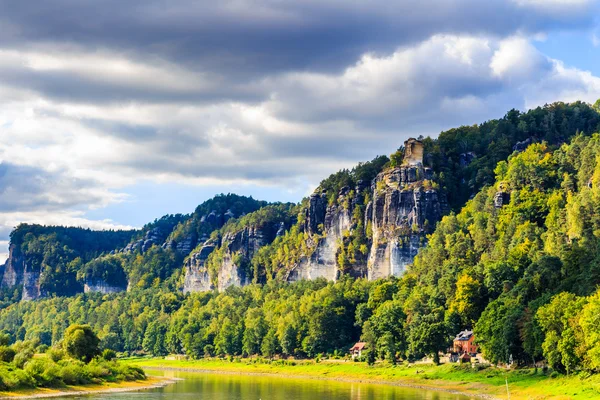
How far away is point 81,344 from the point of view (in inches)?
5886

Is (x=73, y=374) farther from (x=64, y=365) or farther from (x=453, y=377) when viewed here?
(x=453, y=377)

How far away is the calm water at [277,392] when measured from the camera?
12044 centimetres

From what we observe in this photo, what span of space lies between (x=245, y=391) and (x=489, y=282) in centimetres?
5497

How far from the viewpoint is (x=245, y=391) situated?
437 feet

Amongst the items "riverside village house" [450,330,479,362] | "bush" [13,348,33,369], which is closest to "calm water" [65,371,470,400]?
"riverside village house" [450,330,479,362]

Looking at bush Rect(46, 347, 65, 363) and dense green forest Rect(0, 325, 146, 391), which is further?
bush Rect(46, 347, 65, 363)

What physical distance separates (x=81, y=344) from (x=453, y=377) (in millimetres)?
62517

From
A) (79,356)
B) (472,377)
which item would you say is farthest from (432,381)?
(79,356)

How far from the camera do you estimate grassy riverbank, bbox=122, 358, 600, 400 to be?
108m

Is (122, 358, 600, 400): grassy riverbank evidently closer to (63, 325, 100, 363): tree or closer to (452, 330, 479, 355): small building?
(452, 330, 479, 355): small building

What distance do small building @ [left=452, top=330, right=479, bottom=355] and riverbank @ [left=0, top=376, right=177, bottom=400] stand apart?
51.6 m

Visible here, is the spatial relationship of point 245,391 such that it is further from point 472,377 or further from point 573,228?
point 573,228

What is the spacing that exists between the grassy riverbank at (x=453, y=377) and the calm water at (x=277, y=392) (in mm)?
5156

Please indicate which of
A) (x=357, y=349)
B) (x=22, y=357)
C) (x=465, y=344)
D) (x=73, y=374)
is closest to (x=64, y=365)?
(x=73, y=374)
